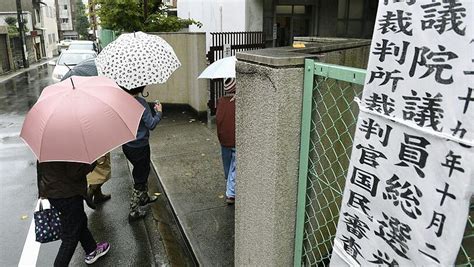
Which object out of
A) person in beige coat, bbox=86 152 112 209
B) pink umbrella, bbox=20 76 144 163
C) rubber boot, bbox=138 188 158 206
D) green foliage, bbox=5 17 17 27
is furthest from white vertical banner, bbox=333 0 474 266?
green foliage, bbox=5 17 17 27

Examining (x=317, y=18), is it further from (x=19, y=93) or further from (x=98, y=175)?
(x=19, y=93)

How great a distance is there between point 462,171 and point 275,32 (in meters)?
11.4

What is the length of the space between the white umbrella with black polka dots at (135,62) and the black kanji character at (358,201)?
2.65 meters

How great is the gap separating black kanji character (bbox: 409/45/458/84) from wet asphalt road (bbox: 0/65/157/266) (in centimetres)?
325

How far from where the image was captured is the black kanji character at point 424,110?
1219 millimetres

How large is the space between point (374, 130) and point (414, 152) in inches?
7.5

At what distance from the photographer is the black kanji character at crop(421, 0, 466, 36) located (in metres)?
1.14

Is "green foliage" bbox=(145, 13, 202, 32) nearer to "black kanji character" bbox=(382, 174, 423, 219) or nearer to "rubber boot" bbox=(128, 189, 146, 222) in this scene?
"rubber boot" bbox=(128, 189, 146, 222)

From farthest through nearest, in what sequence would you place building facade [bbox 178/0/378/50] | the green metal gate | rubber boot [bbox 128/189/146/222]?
building facade [bbox 178/0/378/50] < rubber boot [bbox 128/189/146/222] < the green metal gate

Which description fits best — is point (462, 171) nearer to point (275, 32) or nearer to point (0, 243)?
point (0, 243)

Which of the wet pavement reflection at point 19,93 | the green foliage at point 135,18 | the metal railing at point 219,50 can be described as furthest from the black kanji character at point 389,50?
the wet pavement reflection at point 19,93

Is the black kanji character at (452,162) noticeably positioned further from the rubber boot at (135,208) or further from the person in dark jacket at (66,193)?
the rubber boot at (135,208)

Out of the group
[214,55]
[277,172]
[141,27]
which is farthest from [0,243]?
[141,27]

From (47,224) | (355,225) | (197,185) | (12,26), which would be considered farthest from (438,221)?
(12,26)
